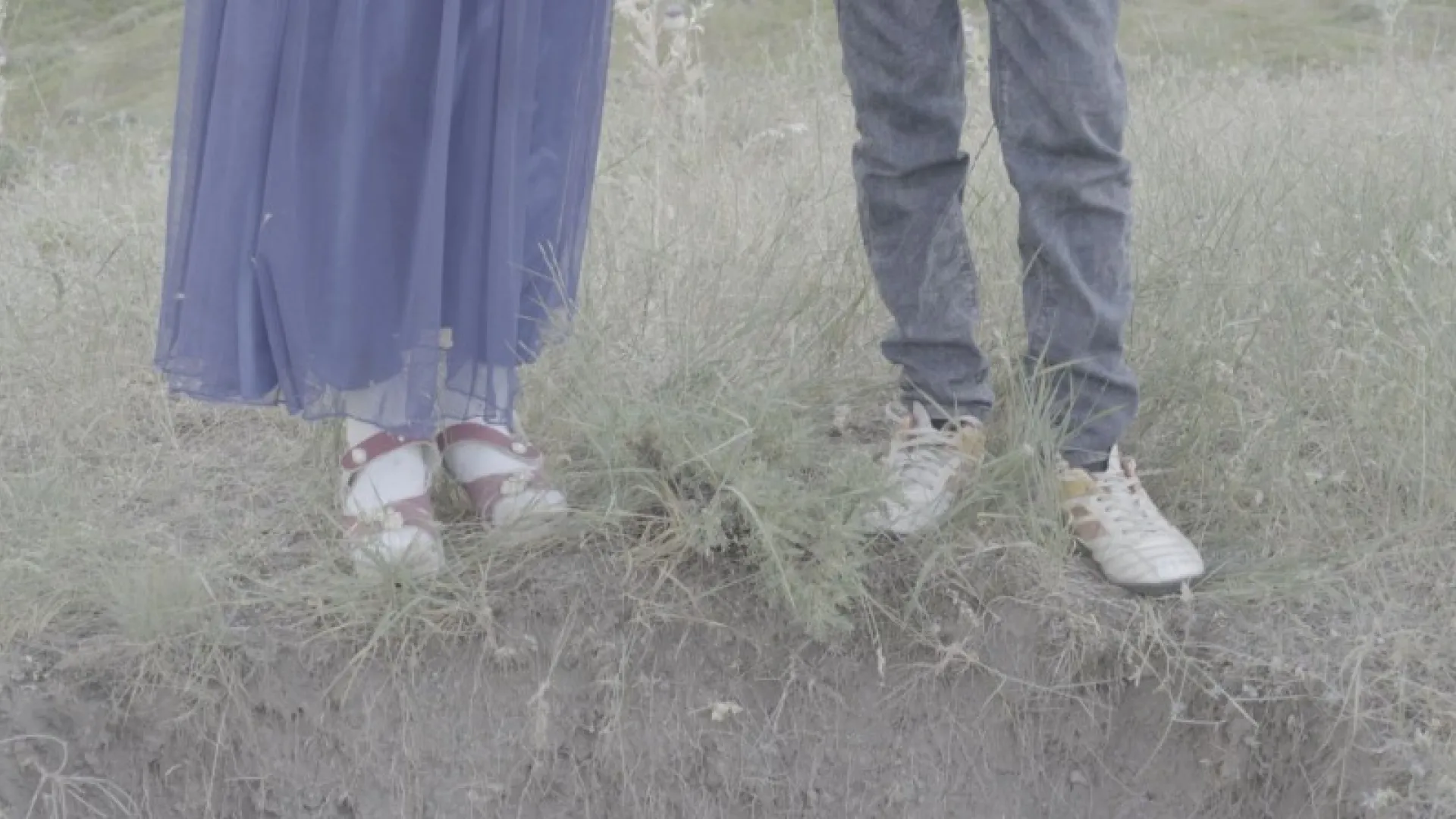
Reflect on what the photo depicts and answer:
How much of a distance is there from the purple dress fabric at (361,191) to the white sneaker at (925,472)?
0.60 metres

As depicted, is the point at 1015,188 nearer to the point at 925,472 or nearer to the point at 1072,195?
the point at 1072,195

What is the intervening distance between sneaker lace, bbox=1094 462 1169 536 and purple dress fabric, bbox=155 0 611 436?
0.89 m

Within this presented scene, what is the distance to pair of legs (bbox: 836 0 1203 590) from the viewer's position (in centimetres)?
194

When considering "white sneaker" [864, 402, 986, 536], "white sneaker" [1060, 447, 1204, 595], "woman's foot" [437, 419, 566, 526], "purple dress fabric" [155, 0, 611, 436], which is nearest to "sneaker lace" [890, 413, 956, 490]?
"white sneaker" [864, 402, 986, 536]

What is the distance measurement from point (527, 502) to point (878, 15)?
867mm

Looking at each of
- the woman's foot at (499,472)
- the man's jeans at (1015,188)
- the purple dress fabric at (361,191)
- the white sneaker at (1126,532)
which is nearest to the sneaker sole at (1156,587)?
the white sneaker at (1126,532)

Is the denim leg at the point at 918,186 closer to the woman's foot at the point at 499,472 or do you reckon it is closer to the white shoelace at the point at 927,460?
the white shoelace at the point at 927,460

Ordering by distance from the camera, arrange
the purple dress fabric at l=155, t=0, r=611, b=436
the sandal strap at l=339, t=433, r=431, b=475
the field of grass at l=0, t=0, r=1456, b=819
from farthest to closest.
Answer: the sandal strap at l=339, t=433, r=431, b=475 → the field of grass at l=0, t=0, r=1456, b=819 → the purple dress fabric at l=155, t=0, r=611, b=436

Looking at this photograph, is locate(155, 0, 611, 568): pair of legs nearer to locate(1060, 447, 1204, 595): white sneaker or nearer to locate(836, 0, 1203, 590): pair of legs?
locate(836, 0, 1203, 590): pair of legs

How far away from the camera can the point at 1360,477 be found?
2.27m

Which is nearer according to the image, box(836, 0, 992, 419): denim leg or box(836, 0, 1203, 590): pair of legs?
box(836, 0, 1203, 590): pair of legs

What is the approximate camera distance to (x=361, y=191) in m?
1.96

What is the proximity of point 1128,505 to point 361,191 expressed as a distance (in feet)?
3.86

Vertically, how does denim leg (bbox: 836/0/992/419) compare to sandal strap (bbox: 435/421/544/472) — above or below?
above
